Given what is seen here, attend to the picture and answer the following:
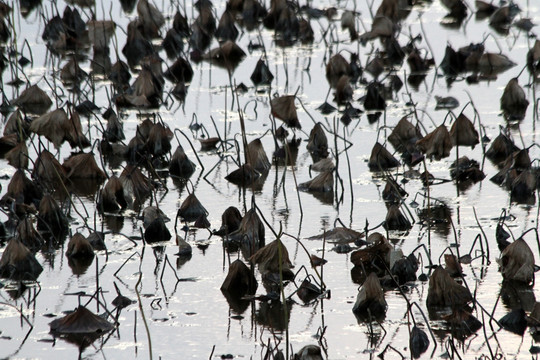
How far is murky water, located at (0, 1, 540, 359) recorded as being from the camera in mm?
3445

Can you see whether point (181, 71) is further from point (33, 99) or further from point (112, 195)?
point (112, 195)

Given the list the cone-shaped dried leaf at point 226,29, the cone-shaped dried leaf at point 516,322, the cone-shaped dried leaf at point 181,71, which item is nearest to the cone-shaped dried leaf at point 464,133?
the cone-shaped dried leaf at point 516,322

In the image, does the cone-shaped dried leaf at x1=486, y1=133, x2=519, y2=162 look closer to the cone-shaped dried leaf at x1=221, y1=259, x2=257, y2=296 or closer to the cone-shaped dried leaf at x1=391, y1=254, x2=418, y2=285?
the cone-shaped dried leaf at x1=391, y1=254, x2=418, y2=285

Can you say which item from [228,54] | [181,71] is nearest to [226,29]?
[228,54]

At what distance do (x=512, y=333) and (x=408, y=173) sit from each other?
2.00m

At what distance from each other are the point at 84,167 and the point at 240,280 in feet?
5.82

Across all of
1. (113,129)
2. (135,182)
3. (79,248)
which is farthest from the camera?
(113,129)

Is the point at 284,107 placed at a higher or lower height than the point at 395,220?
higher

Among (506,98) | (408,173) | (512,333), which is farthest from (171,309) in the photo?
(506,98)

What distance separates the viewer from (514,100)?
6.52m

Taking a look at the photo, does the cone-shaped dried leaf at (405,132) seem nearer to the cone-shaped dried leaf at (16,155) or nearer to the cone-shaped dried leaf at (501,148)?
the cone-shaped dried leaf at (501,148)

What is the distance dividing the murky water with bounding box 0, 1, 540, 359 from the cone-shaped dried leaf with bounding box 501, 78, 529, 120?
82 mm

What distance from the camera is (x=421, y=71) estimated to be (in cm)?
777

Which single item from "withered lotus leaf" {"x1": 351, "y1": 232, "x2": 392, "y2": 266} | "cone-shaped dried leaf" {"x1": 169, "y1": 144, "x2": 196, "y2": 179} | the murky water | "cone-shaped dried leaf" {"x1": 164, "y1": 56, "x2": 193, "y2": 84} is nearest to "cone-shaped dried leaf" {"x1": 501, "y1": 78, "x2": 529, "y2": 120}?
the murky water
